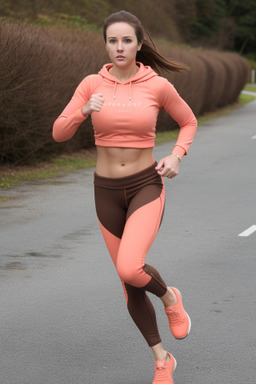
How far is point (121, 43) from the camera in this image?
4398 mm

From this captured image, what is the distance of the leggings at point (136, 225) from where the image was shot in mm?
4301

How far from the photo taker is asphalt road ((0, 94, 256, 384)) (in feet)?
16.4

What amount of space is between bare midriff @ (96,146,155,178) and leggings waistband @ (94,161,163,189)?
0.07 feet

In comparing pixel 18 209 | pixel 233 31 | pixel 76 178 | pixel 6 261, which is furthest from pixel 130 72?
pixel 233 31

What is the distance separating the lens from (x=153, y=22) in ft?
190

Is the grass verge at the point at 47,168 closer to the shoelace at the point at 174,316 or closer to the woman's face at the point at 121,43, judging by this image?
the shoelace at the point at 174,316

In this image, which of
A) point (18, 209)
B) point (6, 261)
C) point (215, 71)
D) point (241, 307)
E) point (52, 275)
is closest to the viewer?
point (241, 307)

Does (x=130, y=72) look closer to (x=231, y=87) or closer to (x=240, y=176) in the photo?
(x=240, y=176)

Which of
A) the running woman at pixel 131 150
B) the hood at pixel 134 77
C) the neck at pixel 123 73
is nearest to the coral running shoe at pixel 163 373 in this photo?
the running woman at pixel 131 150

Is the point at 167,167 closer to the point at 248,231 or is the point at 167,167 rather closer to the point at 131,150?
the point at 131,150

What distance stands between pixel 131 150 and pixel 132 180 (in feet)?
0.52

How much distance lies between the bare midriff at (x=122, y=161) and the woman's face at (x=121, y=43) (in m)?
0.45

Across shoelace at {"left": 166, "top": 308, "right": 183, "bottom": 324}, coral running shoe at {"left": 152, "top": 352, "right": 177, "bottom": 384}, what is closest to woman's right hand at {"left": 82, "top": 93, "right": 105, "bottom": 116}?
shoelace at {"left": 166, "top": 308, "right": 183, "bottom": 324}

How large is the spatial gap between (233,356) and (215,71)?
2861 cm
